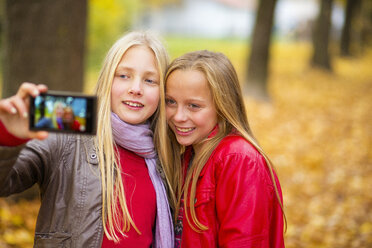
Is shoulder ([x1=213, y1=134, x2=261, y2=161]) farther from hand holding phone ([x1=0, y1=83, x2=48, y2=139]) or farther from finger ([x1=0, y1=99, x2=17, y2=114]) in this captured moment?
finger ([x1=0, y1=99, x2=17, y2=114])

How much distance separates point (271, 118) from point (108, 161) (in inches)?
300

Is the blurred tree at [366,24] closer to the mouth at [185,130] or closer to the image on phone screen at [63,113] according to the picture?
the mouth at [185,130]

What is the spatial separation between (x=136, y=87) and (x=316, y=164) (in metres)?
5.14

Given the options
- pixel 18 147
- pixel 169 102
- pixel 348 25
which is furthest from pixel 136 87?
pixel 348 25

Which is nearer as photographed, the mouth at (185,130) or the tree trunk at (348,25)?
the mouth at (185,130)

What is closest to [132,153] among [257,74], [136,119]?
[136,119]

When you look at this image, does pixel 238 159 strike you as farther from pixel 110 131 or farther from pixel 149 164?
pixel 110 131

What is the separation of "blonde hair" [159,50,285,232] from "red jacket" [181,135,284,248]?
6 centimetres

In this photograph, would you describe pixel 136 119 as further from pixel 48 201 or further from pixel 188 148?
pixel 48 201

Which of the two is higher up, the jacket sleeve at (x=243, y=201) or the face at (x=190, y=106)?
the face at (x=190, y=106)

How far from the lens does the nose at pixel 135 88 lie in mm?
2225

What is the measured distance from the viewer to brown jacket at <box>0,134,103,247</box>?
75.7 inches

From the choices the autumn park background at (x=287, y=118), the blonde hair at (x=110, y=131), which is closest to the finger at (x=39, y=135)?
the blonde hair at (x=110, y=131)

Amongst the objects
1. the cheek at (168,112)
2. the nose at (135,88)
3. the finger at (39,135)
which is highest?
the nose at (135,88)
